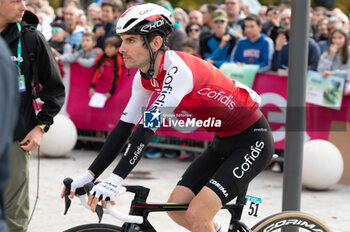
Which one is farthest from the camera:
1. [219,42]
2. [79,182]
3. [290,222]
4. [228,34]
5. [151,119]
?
[219,42]

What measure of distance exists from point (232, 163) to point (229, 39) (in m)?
6.43

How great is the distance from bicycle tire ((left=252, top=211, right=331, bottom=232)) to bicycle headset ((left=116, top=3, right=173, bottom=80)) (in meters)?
1.25

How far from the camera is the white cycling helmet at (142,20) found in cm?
355

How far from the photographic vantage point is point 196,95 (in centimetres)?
378

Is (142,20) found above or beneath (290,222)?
above

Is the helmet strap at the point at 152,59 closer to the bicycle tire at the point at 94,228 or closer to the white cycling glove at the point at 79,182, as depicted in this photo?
the white cycling glove at the point at 79,182

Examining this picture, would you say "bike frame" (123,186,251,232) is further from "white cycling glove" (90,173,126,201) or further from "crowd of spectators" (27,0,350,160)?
"crowd of spectators" (27,0,350,160)

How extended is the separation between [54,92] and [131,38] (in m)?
1.03

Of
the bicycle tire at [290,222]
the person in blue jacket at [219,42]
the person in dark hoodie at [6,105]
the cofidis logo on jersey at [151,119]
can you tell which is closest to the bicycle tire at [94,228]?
the cofidis logo on jersey at [151,119]

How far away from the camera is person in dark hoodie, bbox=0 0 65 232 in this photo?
411 centimetres

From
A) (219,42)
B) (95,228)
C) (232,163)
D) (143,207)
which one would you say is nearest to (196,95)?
(232,163)

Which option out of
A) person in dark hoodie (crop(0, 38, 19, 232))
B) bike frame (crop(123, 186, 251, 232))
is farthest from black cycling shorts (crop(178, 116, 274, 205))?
person in dark hoodie (crop(0, 38, 19, 232))

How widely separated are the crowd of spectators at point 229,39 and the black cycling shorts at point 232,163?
5015mm

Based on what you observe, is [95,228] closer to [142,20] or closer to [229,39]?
[142,20]
